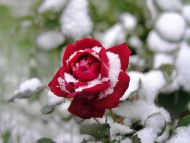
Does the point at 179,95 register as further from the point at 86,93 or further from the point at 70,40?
the point at 86,93

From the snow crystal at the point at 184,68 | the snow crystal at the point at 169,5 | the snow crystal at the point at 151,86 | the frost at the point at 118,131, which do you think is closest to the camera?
the frost at the point at 118,131

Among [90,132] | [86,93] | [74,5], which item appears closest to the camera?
[86,93]

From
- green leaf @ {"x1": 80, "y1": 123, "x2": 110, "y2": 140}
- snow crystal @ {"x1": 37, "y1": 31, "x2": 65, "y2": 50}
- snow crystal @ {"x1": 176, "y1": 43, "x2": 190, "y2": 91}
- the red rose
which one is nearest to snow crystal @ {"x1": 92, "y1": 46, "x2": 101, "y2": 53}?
the red rose

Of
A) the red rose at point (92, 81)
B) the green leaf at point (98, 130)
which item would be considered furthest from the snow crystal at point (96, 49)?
the green leaf at point (98, 130)

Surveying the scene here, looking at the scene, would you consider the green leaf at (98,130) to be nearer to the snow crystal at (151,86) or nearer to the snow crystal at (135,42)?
the snow crystal at (151,86)

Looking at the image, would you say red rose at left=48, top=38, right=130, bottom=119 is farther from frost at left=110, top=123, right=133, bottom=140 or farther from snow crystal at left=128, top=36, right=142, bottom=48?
snow crystal at left=128, top=36, right=142, bottom=48

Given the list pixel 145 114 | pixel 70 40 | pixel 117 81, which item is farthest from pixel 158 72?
pixel 70 40

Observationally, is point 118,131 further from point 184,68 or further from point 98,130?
point 184,68
